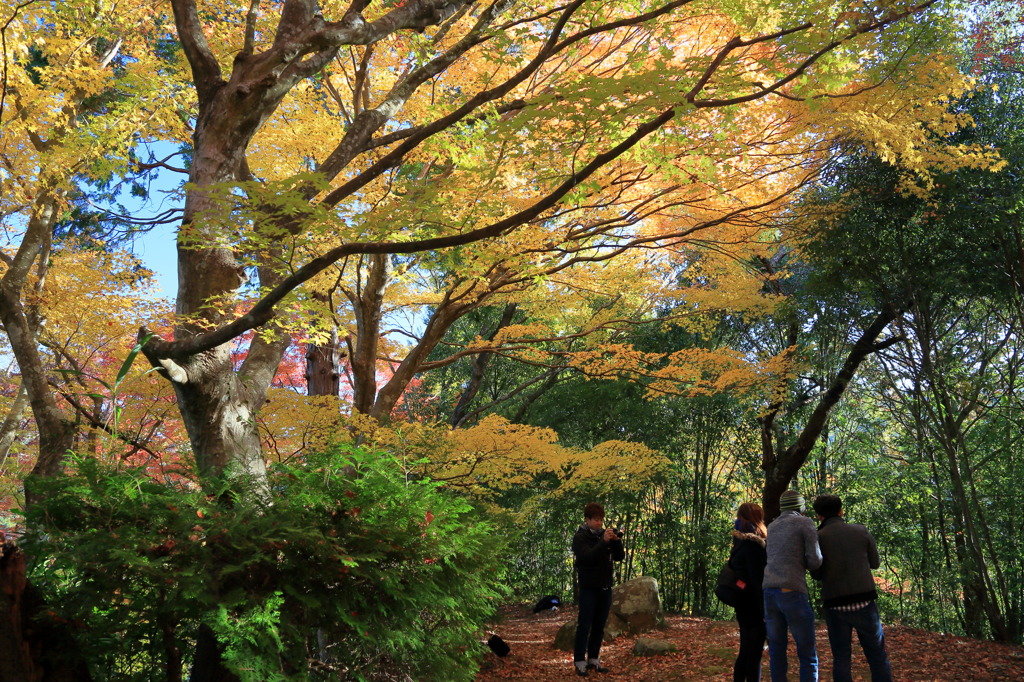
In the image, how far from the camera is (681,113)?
3.31m

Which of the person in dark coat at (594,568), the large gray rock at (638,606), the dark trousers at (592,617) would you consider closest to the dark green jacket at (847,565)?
the person in dark coat at (594,568)

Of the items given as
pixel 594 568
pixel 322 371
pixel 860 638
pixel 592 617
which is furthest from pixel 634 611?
pixel 322 371

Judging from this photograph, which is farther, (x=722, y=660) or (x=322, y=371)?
(x=322, y=371)

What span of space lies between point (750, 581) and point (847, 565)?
0.60 metres

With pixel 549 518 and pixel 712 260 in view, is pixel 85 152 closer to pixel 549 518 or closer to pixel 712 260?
pixel 712 260

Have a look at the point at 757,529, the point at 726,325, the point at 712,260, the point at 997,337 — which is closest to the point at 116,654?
the point at 757,529

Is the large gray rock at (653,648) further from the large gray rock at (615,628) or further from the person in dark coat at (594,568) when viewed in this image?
the person in dark coat at (594,568)

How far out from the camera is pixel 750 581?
3.90 metres

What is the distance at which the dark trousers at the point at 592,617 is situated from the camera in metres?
4.70

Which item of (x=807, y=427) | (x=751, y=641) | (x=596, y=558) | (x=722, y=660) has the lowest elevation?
(x=722, y=660)

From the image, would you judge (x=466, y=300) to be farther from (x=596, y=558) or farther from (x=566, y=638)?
(x=566, y=638)

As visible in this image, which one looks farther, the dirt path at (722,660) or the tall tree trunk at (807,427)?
the tall tree trunk at (807,427)

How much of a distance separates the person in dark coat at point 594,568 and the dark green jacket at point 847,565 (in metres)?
1.36

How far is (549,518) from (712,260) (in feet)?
16.2
